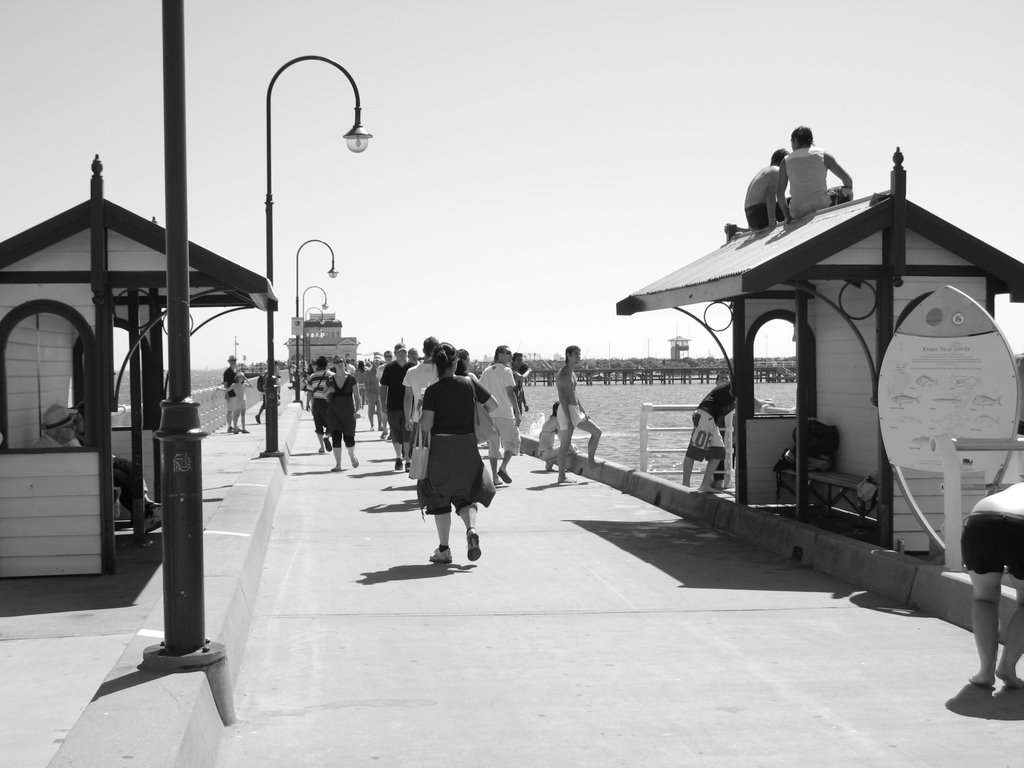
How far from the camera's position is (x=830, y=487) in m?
11.9

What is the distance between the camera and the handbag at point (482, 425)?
1024 cm

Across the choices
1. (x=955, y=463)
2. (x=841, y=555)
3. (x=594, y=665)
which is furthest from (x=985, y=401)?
(x=594, y=665)

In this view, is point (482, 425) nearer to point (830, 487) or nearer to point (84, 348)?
point (84, 348)

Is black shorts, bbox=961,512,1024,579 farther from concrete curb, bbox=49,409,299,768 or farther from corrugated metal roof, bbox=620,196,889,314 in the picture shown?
corrugated metal roof, bbox=620,196,889,314

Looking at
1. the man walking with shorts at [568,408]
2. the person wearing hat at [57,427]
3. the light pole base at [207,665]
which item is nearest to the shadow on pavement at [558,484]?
the man walking with shorts at [568,408]

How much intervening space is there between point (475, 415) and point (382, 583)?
1.76m

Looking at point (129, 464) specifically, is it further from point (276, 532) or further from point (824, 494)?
point (824, 494)

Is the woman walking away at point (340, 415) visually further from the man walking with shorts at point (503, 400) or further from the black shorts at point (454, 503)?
the black shorts at point (454, 503)

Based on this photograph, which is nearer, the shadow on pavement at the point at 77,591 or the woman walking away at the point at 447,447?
the shadow on pavement at the point at 77,591

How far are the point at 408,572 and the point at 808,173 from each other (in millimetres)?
5412

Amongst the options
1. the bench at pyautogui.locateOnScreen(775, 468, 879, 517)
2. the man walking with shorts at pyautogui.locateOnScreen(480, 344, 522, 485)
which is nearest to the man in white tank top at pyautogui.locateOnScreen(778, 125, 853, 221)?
the bench at pyautogui.locateOnScreen(775, 468, 879, 517)

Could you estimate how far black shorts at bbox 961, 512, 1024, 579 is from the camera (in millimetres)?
5688

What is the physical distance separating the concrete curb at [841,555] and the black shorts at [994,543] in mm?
1317

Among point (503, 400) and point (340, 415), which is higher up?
point (503, 400)
